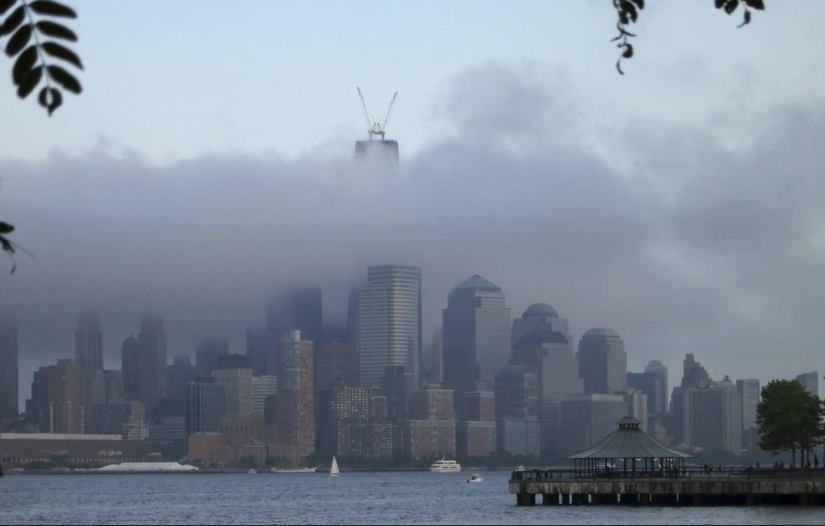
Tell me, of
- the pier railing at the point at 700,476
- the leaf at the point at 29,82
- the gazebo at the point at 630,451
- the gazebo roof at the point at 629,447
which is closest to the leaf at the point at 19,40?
the leaf at the point at 29,82

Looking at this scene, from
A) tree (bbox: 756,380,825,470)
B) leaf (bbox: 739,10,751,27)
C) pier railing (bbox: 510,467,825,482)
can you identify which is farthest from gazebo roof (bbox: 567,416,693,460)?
leaf (bbox: 739,10,751,27)

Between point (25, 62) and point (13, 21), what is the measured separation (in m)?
0.31

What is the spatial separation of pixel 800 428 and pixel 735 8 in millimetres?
121955

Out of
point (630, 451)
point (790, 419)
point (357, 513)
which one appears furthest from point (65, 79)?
point (357, 513)

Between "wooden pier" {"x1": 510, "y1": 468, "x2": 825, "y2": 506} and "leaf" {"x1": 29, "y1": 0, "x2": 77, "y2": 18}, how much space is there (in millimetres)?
100787

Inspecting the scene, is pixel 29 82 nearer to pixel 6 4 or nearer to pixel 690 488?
pixel 6 4

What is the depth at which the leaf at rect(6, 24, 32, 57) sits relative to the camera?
890cm

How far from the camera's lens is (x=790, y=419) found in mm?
127812

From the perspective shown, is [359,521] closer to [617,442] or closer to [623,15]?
[617,442]

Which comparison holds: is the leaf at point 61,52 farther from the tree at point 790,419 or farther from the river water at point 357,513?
the tree at point 790,419

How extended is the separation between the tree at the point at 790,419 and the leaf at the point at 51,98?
408ft

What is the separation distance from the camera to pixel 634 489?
112 meters

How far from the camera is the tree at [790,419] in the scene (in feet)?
420

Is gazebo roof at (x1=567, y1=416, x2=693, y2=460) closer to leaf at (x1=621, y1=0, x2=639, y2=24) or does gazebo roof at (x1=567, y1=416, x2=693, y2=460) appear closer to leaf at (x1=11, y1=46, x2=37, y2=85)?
leaf at (x1=621, y1=0, x2=639, y2=24)
